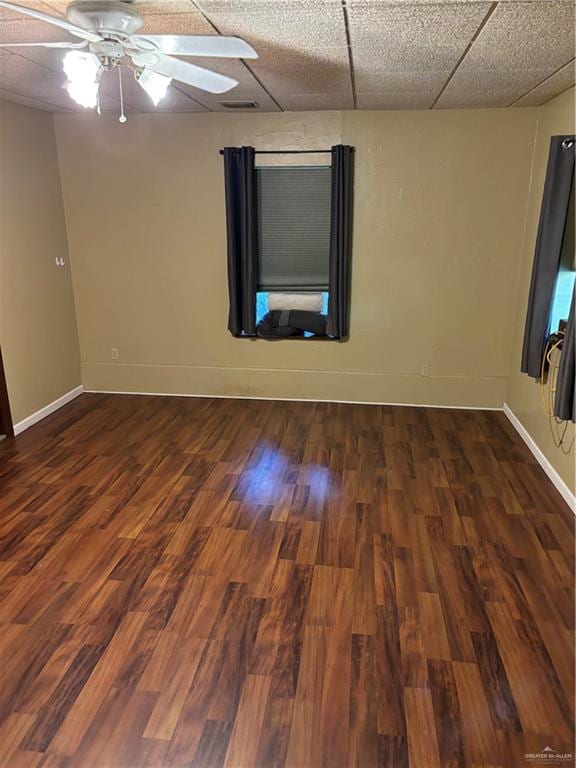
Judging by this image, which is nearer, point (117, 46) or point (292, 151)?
point (117, 46)

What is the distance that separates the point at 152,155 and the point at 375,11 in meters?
3.02

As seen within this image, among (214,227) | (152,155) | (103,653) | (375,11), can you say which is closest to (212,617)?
(103,653)

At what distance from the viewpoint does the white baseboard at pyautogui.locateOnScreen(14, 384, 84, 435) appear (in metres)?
4.38

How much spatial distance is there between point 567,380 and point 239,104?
307 centimetres

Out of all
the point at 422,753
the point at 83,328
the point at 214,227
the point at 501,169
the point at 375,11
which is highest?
the point at 375,11

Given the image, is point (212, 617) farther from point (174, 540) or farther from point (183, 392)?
point (183, 392)

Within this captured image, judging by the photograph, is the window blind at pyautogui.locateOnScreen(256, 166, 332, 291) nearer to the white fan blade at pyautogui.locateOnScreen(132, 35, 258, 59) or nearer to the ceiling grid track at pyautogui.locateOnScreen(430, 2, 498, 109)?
the ceiling grid track at pyautogui.locateOnScreen(430, 2, 498, 109)

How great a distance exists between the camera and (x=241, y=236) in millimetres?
4707

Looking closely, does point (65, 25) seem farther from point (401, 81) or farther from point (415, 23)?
point (401, 81)

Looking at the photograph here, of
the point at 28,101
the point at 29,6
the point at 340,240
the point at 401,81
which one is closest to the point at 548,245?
the point at 401,81

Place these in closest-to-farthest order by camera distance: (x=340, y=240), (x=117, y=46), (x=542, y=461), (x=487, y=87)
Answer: (x=117, y=46), (x=487, y=87), (x=542, y=461), (x=340, y=240)

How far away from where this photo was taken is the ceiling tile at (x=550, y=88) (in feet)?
10.3

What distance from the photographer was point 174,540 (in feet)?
9.68

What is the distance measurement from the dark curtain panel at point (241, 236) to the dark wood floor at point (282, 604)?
1.29 m
